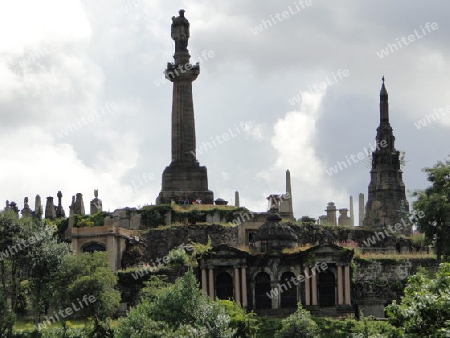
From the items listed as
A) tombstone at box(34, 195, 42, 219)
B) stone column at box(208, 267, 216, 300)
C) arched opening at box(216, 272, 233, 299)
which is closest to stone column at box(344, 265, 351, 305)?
arched opening at box(216, 272, 233, 299)

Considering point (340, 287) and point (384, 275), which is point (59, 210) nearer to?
point (384, 275)

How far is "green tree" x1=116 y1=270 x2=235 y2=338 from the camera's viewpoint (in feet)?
186

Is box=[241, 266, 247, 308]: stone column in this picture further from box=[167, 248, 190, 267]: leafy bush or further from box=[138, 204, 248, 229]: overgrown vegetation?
box=[138, 204, 248, 229]: overgrown vegetation

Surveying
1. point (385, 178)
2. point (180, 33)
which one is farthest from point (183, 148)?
point (385, 178)

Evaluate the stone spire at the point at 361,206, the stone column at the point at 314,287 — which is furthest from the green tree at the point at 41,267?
the stone spire at the point at 361,206

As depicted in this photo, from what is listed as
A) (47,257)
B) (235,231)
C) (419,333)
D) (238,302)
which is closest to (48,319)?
(47,257)

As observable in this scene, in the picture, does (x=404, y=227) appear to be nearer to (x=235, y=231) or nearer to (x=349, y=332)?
(x=235, y=231)

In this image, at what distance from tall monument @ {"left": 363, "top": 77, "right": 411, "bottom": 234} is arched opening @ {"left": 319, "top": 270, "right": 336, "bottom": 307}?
95.5ft

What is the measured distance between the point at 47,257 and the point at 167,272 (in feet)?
29.9

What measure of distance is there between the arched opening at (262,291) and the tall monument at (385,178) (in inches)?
1172

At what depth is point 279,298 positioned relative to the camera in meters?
71.6

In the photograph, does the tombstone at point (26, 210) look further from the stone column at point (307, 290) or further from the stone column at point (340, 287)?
the stone column at point (340, 287)

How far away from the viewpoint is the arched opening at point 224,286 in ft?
235

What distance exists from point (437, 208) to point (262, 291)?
1306 centimetres
